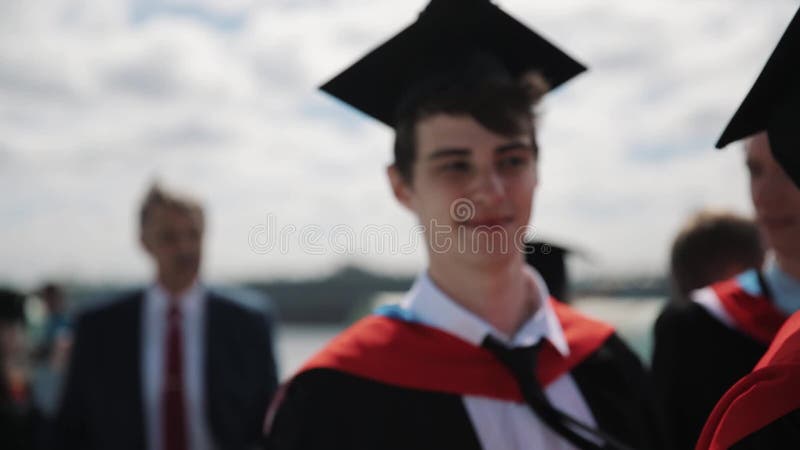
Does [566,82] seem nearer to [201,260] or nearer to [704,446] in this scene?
[704,446]

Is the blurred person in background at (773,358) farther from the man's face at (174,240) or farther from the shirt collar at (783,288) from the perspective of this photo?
the man's face at (174,240)

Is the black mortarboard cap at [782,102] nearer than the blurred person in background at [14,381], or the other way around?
the black mortarboard cap at [782,102]

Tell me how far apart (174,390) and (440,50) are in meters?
2.14

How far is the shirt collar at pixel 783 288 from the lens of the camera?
2.40m

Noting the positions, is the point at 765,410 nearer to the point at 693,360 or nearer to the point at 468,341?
the point at 468,341

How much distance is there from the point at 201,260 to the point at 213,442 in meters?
0.82

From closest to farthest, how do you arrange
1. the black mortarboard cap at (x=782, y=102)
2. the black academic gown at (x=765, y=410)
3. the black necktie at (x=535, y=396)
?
the black academic gown at (x=765, y=410) → the black mortarboard cap at (x=782, y=102) → the black necktie at (x=535, y=396)

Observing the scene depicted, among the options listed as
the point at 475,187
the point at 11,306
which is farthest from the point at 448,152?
the point at 11,306

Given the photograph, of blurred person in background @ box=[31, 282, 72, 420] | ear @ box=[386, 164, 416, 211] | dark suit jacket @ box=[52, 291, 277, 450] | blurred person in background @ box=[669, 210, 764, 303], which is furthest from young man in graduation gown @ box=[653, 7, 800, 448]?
blurred person in background @ box=[31, 282, 72, 420]

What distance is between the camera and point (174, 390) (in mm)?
3670

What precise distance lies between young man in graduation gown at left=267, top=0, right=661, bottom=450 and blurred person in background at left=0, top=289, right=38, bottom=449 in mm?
3424

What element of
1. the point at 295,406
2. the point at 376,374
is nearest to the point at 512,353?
the point at 376,374

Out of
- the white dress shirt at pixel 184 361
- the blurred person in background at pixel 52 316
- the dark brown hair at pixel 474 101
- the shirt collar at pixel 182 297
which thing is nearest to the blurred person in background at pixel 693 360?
the dark brown hair at pixel 474 101

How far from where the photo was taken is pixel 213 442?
11.9ft
